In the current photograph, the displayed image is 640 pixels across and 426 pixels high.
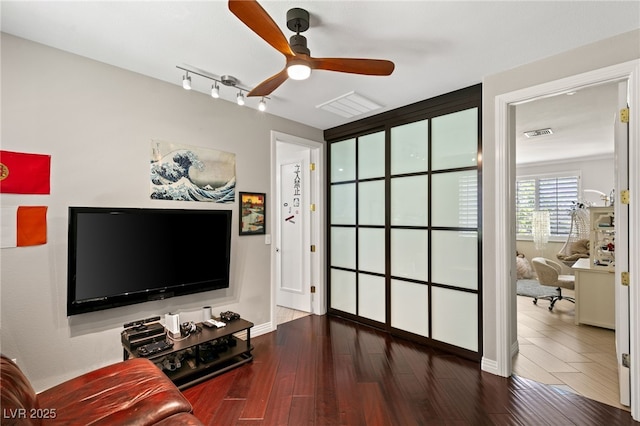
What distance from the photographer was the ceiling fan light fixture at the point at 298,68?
178cm

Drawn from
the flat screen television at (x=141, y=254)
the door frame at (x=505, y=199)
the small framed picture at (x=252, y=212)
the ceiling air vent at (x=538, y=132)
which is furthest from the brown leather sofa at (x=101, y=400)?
the ceiling air vent at (x=538, y=132)

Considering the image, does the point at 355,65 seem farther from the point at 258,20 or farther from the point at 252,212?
the point at 252,212

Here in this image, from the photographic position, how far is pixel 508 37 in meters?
2.14

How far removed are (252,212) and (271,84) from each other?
1.72 meters

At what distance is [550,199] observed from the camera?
277 inches

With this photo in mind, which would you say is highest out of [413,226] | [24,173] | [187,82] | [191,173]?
[187,82]

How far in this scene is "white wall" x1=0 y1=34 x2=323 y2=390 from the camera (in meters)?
2.12

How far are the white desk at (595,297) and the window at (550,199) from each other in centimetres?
363

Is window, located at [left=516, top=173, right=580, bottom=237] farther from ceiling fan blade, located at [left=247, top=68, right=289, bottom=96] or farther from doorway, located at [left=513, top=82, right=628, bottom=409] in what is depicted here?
ceiling fan blade, located at [left=247, top=68, right=289, bottom=96]

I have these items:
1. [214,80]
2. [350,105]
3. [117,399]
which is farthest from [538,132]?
[117,399]

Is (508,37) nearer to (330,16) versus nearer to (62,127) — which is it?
(330,16)

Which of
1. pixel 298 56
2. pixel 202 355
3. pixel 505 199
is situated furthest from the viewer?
pixel 202 355

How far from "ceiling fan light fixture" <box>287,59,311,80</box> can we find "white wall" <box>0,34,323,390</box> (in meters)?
1.63

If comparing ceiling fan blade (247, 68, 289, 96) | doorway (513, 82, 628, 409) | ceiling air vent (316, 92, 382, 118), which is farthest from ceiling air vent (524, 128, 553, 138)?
ceiling fan blade (247, 68, 289, 96)
